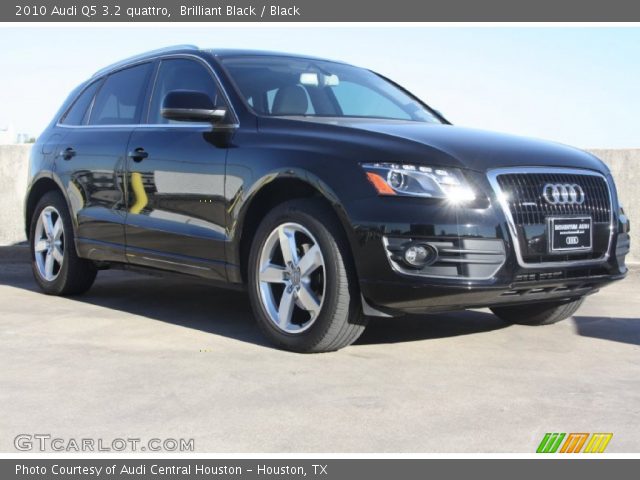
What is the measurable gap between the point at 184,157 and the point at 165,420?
243 centimetres

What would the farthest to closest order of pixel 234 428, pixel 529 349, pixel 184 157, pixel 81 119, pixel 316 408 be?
pixel 81 119 → pixel 184 157 → pixel 529 349 → pixel 316 408 → pixel 234 428

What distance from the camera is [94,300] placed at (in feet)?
24.1

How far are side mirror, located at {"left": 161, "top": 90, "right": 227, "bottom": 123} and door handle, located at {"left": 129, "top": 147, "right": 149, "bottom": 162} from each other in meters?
0.71

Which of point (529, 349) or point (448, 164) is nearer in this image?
point (448, 164)

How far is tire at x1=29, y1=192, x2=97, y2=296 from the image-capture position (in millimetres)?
7285

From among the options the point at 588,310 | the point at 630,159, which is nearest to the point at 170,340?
the point at 588,310

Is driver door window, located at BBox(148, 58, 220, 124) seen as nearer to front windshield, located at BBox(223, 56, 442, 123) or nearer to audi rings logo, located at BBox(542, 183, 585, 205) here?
front windshield, located at BBox(223, 56, 442, 123)

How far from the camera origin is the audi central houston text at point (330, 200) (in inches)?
186

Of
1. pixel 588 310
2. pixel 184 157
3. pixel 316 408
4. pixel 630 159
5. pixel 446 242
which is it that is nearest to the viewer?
pixel 316 408

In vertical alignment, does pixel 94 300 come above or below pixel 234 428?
below

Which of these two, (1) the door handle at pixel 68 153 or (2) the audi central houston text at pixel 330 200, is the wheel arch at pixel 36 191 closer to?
(1) the door handle at pixel 68 153

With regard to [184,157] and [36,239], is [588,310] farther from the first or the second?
[36,239]

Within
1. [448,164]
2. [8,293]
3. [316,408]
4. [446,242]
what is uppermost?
[448,164]

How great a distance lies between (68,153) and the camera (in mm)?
7273
